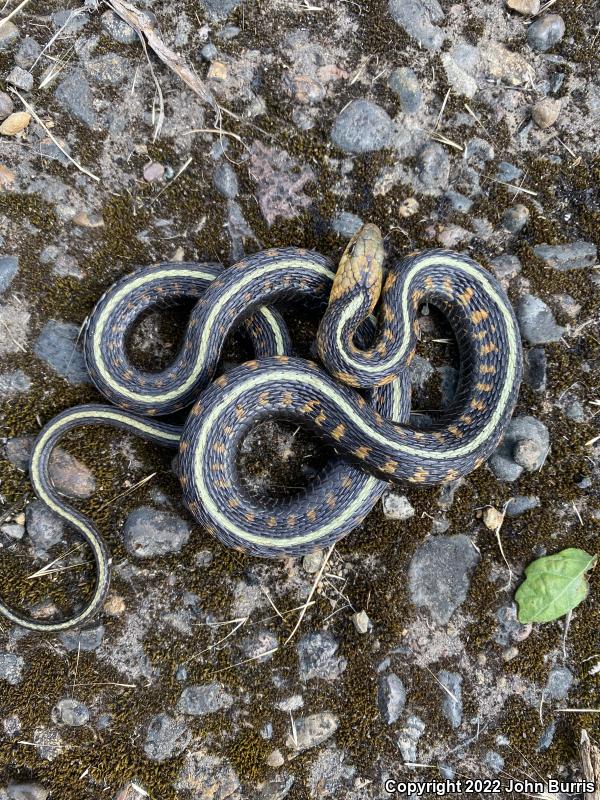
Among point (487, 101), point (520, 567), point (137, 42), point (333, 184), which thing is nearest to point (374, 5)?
point (487, 101)

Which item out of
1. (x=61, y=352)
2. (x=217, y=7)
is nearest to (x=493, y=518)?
(x=61, y=352)

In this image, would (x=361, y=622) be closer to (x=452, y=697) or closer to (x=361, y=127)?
(x=452, y=697)

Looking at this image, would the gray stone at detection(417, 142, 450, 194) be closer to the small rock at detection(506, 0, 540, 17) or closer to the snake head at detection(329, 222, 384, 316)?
the snake head at detection(329, 222, 384, 316)

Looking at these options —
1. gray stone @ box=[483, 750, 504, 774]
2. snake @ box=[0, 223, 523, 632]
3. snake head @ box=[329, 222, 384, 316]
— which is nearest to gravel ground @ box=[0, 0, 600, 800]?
gray stone @ box=[483, 750, 504, 774]

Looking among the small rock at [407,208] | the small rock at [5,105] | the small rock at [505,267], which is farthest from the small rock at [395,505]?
the small rock at [5,105]

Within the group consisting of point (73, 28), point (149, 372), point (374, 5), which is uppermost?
point (73, 28)

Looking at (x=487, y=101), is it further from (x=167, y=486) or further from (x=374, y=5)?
(x=167, y=486)
